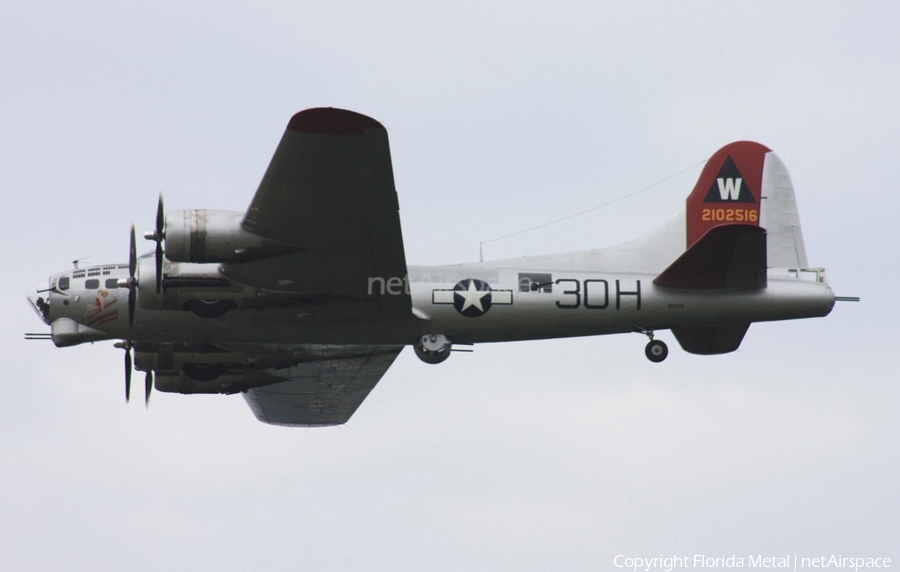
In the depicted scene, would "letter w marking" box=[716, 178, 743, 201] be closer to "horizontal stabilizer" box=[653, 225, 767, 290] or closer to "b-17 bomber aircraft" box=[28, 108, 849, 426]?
"b-17 bomber aircraft" box=[28, 108, 849, 426]

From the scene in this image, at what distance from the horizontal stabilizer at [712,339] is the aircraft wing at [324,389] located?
5905 millimetres

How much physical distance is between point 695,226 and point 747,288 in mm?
2923

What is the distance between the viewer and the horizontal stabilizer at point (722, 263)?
2420 centimetres

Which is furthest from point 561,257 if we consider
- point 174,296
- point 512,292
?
point 174,296

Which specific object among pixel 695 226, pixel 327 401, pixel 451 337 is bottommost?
pixel 327 401

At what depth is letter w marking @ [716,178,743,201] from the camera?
27.7 m

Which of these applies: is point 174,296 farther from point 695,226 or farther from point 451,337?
point 695,226

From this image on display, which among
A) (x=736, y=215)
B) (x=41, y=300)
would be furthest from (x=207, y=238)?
(x=736, y=215)

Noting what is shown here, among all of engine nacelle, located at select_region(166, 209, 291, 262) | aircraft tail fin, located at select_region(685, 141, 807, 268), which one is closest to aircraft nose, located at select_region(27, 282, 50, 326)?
engine nacelle, located at select_region(166, 209, 291, 262)

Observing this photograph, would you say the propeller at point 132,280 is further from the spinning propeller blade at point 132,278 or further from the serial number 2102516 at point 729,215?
the serial number 2102516 at point 729,215

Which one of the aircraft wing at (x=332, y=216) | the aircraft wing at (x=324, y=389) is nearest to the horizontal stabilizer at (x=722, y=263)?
the aircraft wing at (x=332, y=216)

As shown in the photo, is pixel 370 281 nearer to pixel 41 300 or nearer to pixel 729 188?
pixel 41 300

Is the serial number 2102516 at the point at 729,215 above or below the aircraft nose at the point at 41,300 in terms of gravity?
above

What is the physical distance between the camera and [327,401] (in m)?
31.0
